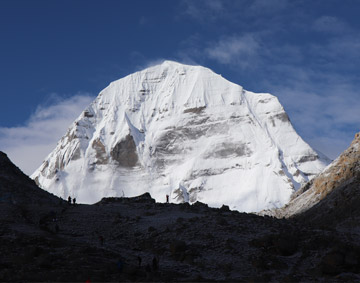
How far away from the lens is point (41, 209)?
137 feet

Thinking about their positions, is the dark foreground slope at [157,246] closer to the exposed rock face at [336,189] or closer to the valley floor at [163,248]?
the valley floor at [163,248]

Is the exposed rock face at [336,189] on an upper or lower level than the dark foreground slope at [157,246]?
upper

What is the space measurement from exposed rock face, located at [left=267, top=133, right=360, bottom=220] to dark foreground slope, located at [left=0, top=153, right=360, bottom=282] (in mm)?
25655

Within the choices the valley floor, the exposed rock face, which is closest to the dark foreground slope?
the valley floor

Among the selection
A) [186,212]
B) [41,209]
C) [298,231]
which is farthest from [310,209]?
[41,209]

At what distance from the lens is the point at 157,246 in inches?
1403

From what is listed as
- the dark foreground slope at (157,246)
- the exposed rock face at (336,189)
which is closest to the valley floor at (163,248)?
the dark foreground slope at (157,246)

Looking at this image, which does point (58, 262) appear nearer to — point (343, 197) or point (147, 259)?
point (147, 259)

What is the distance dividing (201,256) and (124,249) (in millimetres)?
5062

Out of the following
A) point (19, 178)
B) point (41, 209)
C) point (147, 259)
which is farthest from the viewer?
point (19, 178)

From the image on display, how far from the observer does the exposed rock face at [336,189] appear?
214ft

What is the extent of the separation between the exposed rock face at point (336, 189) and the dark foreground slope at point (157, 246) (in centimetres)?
2565

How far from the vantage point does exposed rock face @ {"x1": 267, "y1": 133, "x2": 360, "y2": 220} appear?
6512 cm

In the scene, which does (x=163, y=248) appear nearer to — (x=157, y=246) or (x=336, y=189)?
(x=157, y=246)
